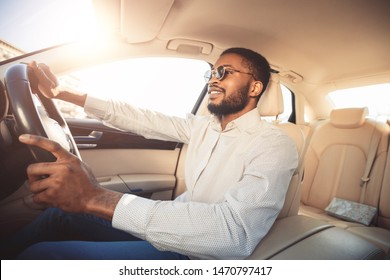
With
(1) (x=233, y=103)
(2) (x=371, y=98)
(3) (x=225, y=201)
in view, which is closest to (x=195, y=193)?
(3) (x=225, y=201)

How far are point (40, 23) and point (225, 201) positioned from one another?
3.06ft

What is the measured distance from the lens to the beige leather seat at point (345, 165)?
5.35 ft

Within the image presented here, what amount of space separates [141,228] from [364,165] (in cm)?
175

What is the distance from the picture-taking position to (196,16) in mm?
1309

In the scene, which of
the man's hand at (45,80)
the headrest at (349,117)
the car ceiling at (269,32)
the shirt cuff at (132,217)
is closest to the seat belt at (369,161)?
the headrest at (349,117)

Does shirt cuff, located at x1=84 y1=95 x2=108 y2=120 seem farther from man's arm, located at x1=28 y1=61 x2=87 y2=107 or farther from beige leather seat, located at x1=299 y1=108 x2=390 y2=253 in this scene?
beige leather seat, located at x1=299 y1=108 x2=390 y2=253

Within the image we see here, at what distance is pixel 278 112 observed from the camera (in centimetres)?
135

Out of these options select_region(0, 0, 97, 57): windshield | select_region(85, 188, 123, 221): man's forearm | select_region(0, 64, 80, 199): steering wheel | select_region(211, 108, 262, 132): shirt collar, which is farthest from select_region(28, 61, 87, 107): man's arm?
select_region(211, 108, 262, 132): shirt collar

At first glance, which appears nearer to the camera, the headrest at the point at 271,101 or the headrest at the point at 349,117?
the headrest at the point at 271,101

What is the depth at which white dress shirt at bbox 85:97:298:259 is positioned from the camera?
25.0 inches

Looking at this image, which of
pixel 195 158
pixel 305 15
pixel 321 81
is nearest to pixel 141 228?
pixel 195 158

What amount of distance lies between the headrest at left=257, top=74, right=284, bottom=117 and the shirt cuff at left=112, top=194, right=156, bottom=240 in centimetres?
89

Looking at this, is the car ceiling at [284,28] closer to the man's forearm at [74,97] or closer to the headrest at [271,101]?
the headrest at [271,101]
